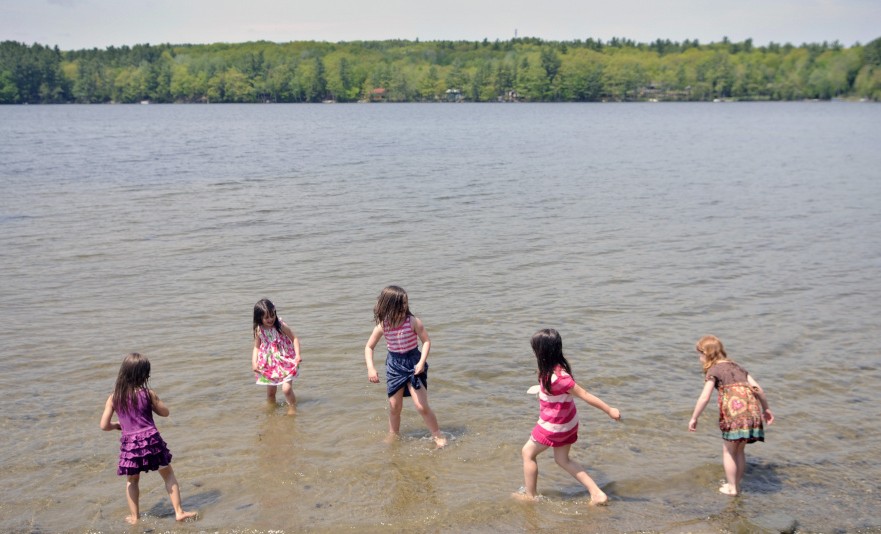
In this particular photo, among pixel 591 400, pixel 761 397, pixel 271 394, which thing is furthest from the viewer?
pixel 271 394

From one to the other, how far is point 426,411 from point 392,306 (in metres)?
1.12

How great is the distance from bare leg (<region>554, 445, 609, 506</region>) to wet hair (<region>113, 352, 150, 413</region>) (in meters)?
3.41

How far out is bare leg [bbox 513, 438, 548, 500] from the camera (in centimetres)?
663

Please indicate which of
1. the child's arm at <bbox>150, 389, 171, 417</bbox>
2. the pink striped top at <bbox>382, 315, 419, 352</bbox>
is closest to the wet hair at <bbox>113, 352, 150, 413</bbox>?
the child's arm at <bbox>150, 389, 171, 417</bbox>

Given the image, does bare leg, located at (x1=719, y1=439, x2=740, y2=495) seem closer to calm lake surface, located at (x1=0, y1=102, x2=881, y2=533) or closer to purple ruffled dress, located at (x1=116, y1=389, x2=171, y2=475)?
calm lake surface, located at (x1=0, y1=102, x2=881, y2=533)

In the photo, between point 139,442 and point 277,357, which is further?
point 277,357

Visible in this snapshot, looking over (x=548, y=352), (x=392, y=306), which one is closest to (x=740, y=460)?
(x=548, y=352)

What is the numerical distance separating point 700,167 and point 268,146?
2575 cm

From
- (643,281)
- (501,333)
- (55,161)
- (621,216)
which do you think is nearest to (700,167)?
(621,216)

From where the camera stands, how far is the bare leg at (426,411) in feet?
25.4

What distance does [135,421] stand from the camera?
633 centimetres

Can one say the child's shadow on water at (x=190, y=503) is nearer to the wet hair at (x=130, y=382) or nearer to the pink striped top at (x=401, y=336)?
the wet hair at (x=130, y=382)

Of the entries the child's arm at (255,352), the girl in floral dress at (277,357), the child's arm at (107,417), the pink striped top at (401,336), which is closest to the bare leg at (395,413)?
the pink striped top at (401,336)

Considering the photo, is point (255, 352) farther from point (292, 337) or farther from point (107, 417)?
point (107, 417)
